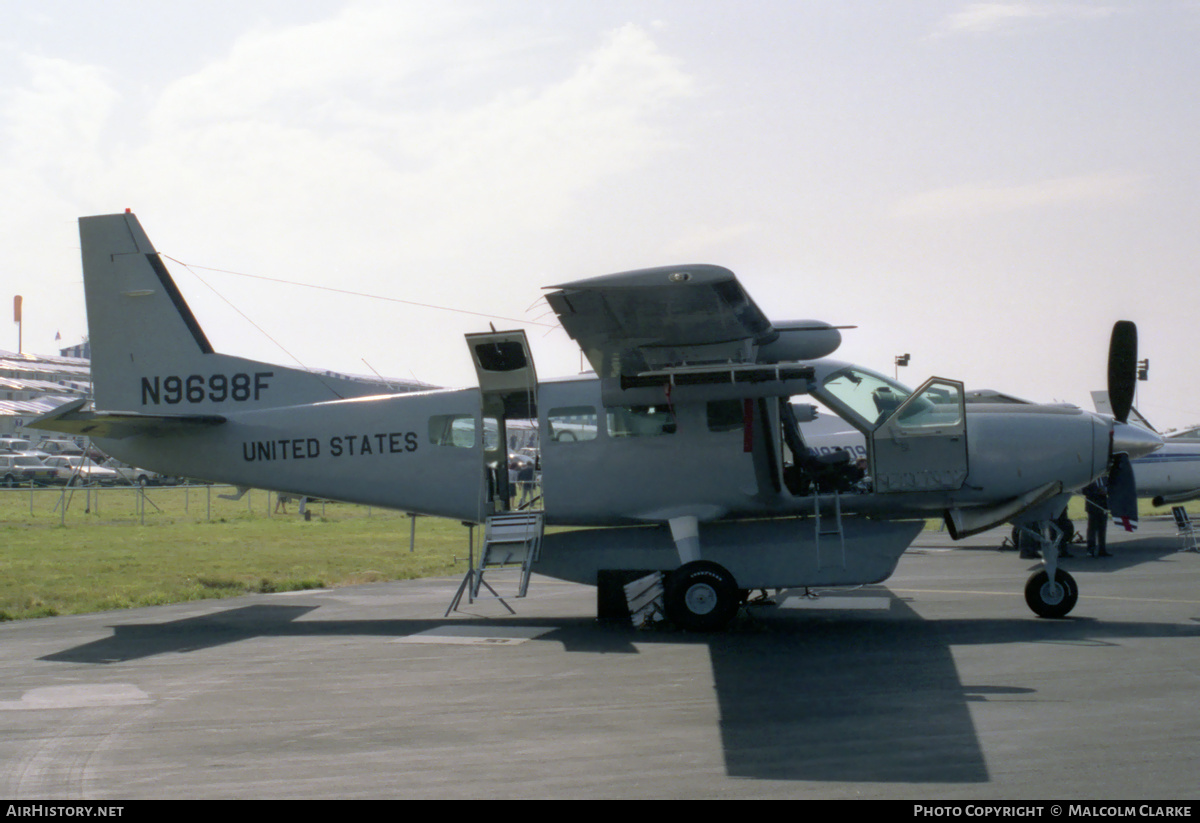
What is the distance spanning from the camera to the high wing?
892cm

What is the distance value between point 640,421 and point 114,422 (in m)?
6.52

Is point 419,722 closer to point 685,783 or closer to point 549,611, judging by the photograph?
point 685,783

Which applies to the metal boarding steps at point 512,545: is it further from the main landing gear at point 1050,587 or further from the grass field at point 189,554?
the grass field at point 189,554

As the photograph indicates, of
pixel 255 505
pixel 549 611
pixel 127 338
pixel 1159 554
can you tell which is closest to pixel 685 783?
pixel 549 611

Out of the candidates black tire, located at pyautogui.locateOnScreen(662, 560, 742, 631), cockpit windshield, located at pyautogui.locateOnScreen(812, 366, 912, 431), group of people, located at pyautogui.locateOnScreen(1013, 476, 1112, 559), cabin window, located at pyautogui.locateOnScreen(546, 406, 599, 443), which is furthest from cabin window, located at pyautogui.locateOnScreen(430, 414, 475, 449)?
group of people, located at pyautogui.locateOnScreen(1013, 476, 1112, 559)

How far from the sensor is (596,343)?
10.4 meters

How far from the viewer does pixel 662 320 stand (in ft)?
32.3

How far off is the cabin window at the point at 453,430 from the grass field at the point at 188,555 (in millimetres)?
5492

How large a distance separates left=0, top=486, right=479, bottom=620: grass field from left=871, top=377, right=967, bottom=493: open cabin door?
10.2 metres

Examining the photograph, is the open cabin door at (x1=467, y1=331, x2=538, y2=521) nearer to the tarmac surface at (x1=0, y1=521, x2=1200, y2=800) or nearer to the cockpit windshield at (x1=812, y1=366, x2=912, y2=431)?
the tarmac surface at (x1=0, y1=521, x2=1200, y2=800)

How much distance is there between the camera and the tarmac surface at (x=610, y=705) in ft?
19.0

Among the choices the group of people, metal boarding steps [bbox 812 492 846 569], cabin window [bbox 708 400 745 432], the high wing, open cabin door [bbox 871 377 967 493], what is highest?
the high wing

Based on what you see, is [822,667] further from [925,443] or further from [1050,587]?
[1050,587]
